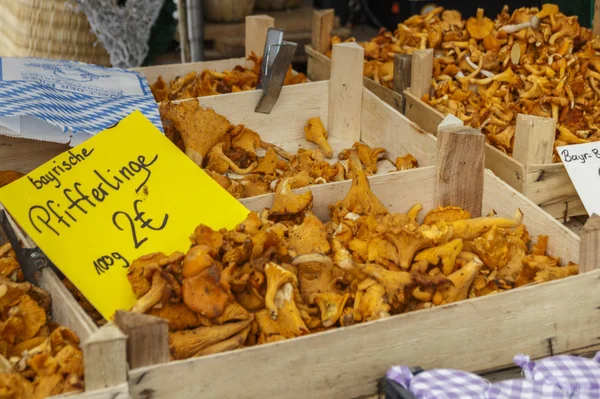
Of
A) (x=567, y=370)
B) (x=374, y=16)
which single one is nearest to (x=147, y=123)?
(x=567, y=370)

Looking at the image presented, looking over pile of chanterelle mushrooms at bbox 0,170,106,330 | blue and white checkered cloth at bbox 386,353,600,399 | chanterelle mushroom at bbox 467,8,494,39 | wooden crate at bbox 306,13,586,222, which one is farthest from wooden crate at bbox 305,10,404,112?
blue and white checkered cloth at bbox 386,353,600,399

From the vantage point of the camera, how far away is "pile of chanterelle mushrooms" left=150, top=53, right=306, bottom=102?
2838 millimetres

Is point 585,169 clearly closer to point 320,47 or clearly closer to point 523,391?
point 523,391

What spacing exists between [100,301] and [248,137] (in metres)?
1.10

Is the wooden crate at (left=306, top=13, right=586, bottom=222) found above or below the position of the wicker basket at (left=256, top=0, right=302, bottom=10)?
below

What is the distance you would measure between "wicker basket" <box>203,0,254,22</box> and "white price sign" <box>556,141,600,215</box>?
2.25 meters

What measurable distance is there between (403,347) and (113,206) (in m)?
0.75

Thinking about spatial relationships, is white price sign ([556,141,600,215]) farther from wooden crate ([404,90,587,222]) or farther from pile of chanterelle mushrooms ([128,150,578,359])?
pile of chanterelle mushrooms ([128,150,578,359])

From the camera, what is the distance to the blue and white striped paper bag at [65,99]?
80.1 inches

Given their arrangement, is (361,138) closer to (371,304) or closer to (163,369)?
(371,304)

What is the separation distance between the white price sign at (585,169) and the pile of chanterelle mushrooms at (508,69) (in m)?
0.26

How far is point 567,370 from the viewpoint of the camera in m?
1.29

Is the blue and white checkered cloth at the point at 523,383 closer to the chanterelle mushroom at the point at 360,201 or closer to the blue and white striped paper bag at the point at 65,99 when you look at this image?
the chanterelle mushroom at the point at 360,201

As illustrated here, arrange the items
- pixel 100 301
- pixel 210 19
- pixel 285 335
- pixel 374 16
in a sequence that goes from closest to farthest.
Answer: pixel 285 335 < pixel 100 301 < pixel 210 19 < pixel 374 16
